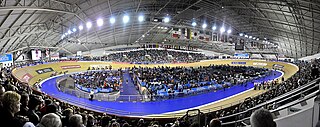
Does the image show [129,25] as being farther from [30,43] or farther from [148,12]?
[30,43]

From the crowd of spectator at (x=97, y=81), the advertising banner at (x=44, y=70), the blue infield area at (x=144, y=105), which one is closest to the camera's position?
the blue infield area at (x=144, y=105)

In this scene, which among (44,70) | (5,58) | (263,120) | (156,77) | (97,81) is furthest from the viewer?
(44,70)

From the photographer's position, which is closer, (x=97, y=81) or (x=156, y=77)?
(x=97, y=81)

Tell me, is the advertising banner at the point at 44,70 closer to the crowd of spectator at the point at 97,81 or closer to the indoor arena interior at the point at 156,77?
the indoor arena interior at the point at 156,77

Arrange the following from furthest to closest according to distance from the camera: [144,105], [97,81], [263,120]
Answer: [97,81]
[144,105]
[263,120]

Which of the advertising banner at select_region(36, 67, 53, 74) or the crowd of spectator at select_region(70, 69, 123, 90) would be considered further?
the advertising banner at select_region(36, 67, 53, 74)

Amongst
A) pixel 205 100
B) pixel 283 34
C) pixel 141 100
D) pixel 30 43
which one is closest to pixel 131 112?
pixel 141 100

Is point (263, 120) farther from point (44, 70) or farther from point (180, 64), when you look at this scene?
point (180, 64)

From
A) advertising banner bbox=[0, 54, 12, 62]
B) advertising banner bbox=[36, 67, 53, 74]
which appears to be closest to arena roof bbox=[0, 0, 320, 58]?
advertising banner bbox=[0, 54, 12, 62]

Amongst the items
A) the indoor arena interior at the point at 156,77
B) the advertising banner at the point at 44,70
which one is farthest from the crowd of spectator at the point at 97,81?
the advertising banner at the point at 44,70

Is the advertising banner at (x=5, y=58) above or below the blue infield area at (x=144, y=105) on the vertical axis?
above

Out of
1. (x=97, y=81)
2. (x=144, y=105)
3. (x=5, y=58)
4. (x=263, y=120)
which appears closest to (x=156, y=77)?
(x=97, y=81)

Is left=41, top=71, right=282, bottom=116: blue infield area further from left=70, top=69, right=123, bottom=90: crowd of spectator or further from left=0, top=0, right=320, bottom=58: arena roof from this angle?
left=0, top=0, right=320, bottom=58: arena roof

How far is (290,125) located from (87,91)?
18.3m
